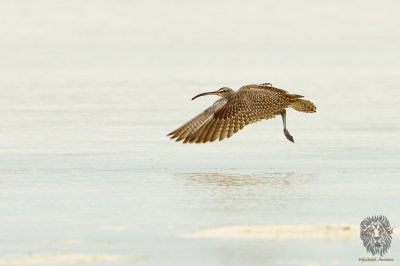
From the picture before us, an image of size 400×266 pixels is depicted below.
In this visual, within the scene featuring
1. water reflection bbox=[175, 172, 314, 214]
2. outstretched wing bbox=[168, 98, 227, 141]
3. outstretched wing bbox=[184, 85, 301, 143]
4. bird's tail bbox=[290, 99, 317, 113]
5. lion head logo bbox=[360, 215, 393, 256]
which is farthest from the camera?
bird's tail bbox=[290, 99, 317, 113]

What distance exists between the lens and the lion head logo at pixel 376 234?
835cm

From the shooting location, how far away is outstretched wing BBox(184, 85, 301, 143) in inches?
541

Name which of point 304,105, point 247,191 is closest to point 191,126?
point 304,105

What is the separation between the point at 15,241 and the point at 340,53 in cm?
2188

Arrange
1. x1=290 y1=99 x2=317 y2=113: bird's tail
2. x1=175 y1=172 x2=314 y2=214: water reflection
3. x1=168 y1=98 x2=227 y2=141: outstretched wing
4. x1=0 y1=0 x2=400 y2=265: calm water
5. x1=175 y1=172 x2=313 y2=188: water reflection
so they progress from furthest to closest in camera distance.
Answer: x1=290 y1=99 x2=317 y2=113: bird's tail → x1=168 y1=98 x2=227 y2=141: outstretched wing → x1=175 y1=172 x2=313 y2=188: water reflection → x1=175 y1=172 x2=314 y2=214: water reflection → x1=0 y1=0 x2=400 y2=265: calm water

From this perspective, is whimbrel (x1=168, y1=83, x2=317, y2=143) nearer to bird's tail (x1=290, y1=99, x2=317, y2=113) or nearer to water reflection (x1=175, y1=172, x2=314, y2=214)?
bird's tail (x1=290, y1=99, x2=317, y2=113)

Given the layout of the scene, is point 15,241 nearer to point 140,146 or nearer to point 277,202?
point 277,202

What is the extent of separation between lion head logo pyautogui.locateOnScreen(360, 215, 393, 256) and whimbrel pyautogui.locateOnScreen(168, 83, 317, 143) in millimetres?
4426

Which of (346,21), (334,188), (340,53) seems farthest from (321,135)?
(346,21)

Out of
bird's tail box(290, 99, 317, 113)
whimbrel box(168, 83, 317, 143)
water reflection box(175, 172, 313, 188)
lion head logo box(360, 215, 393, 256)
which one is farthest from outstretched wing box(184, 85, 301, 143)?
lion head logo box(360, 215, 393, 256)

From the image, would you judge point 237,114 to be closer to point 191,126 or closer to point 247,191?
point 191,126

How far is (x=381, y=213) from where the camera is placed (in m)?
9.70

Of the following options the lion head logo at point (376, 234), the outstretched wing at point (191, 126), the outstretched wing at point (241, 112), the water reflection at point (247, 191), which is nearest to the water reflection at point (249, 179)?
the water reflection at point (247, 191)

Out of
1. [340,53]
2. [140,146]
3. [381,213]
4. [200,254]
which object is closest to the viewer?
[200,254]
